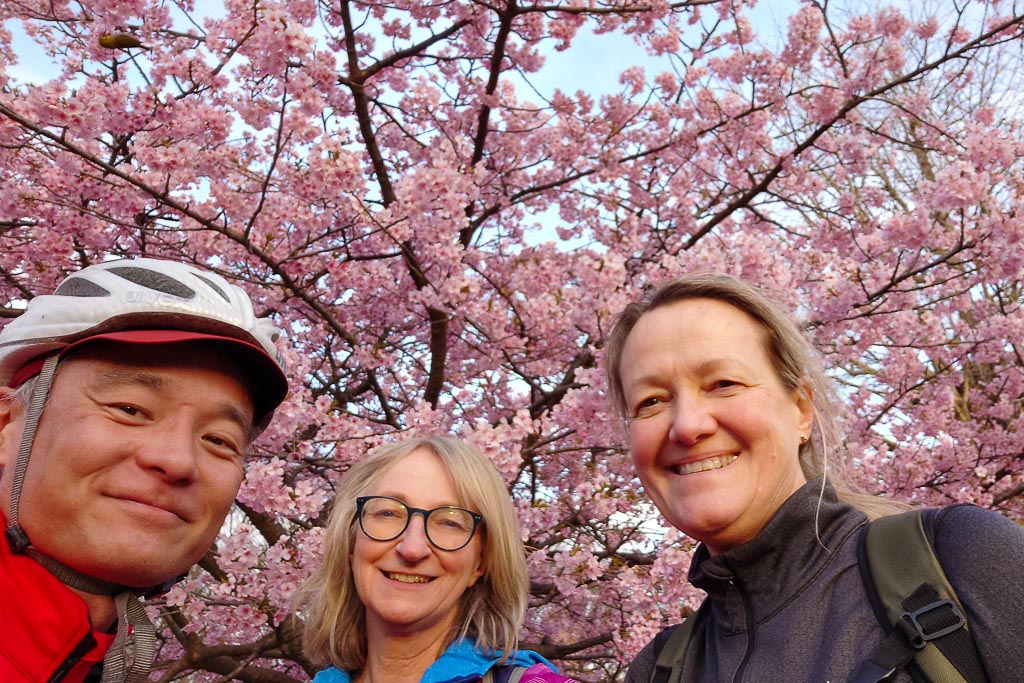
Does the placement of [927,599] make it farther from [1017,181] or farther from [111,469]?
[1017,181]

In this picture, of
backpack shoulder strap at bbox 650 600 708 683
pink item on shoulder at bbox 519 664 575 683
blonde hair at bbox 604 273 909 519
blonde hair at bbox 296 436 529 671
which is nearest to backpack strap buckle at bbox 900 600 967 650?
blonde hair at bbox 604 273 909 519

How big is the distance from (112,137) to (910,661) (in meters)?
5.19

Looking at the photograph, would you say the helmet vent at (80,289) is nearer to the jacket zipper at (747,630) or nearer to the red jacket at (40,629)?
the red jacket at (40,629)

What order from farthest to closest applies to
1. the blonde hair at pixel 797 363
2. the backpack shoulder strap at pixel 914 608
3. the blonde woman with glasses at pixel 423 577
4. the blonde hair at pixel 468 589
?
the blonde hair at pixel 468 589 < the blonde woman with glasses at pixel 423 577 < the blonde hair at pixel 797 363 < the backpack shoulder strap at pixel 914 608

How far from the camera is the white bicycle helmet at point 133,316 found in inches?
54.2

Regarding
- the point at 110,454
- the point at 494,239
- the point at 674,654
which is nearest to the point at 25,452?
the point at 110,454

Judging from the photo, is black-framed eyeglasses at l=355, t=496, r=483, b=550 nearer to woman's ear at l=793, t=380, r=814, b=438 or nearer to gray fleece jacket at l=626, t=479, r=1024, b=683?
gray fleece jacket at l=626, t=479, r=1024, b=683

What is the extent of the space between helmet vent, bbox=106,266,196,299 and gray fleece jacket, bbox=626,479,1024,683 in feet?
4.14

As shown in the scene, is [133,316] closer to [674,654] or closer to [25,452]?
[25,452]

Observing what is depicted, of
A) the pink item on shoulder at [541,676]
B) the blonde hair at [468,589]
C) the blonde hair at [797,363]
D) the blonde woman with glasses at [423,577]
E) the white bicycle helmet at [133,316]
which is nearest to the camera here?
the white bicycle helmet at [133,316]

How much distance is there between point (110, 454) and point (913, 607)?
4.70 feet

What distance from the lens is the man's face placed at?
A: 50.9 inches

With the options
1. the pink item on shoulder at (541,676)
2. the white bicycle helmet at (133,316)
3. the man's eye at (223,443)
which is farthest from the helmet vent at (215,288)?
the pink item on shoulder at (541,676)

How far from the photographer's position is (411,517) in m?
2.01
